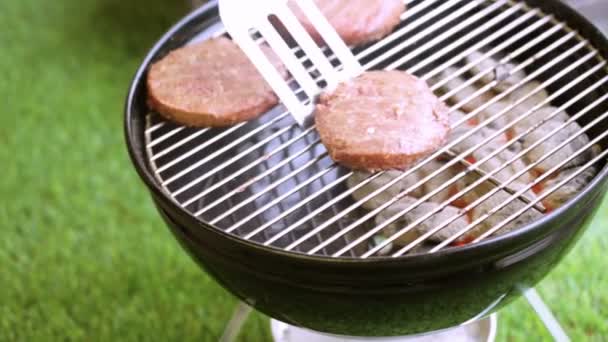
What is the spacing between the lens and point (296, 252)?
98 centimetres

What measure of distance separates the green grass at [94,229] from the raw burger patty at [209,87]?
27.6 inches

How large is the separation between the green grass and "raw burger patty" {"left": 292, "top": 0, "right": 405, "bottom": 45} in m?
0.79

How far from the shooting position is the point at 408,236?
1172 mm

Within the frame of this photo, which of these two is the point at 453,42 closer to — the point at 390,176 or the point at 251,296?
the point at 390,176

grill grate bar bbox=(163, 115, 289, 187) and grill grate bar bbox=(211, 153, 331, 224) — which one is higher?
grill grate bar bbox=(163, 115, 289, 187)

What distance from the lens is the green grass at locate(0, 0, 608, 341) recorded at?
1818 millimetres

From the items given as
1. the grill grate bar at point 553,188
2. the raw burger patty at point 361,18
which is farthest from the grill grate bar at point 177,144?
the grill grate bar at point 553,188

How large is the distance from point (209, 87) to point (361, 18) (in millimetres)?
326

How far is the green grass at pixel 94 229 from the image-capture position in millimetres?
1818

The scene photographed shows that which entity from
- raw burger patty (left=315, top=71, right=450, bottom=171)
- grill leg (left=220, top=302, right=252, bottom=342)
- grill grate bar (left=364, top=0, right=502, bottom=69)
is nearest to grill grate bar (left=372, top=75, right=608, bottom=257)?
raw burger patty (left=315, top=71, right=450, bottom=171)

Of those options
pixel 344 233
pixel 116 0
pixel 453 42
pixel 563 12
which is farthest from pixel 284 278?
pixel 116 0

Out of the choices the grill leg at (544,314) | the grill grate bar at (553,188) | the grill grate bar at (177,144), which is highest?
the grill grate bar at (177,144)

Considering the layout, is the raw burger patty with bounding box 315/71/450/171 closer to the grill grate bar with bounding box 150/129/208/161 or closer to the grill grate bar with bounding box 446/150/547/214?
Answer: the grill grate bar with bounding box 446/150/547/214

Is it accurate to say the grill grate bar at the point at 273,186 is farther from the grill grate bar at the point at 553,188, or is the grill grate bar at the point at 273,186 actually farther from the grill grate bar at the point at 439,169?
the grill grate bar at the point at 553,188
